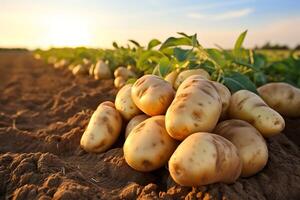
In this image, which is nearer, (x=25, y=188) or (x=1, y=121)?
(x=25, y=188)

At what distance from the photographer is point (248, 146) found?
2102 mm

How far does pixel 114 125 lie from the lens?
2529 mm

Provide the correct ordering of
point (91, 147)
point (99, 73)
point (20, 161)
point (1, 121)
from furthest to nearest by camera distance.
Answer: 1. point (99, 73)
2. point (1, 121)
3. point (91, 147)
4. point (20, 161)

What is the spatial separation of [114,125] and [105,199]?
2.31 ft

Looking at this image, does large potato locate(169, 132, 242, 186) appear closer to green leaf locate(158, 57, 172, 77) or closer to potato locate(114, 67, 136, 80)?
green leaf locate(158, 57, 172, 77)

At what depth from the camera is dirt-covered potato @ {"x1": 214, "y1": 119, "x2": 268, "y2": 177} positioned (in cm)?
209

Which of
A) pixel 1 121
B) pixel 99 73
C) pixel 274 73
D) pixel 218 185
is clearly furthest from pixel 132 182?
pixel 99 73

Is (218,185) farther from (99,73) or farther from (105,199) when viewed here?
(99,73)

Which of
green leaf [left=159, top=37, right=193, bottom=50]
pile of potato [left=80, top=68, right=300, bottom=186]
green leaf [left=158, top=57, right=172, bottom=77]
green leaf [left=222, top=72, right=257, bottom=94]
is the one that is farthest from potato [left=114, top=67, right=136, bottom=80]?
pile of potato [left=80, top=68, right=300, bottom=186]

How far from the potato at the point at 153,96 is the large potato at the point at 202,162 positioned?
0.44 m

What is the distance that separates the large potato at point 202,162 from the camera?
180 cm

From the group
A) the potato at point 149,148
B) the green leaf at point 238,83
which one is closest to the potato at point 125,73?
the green leaf at point 238,83

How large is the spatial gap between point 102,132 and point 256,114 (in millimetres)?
904

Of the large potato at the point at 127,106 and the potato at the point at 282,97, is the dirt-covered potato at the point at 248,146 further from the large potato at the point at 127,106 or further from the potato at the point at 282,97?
the potato at the point at 282,97
